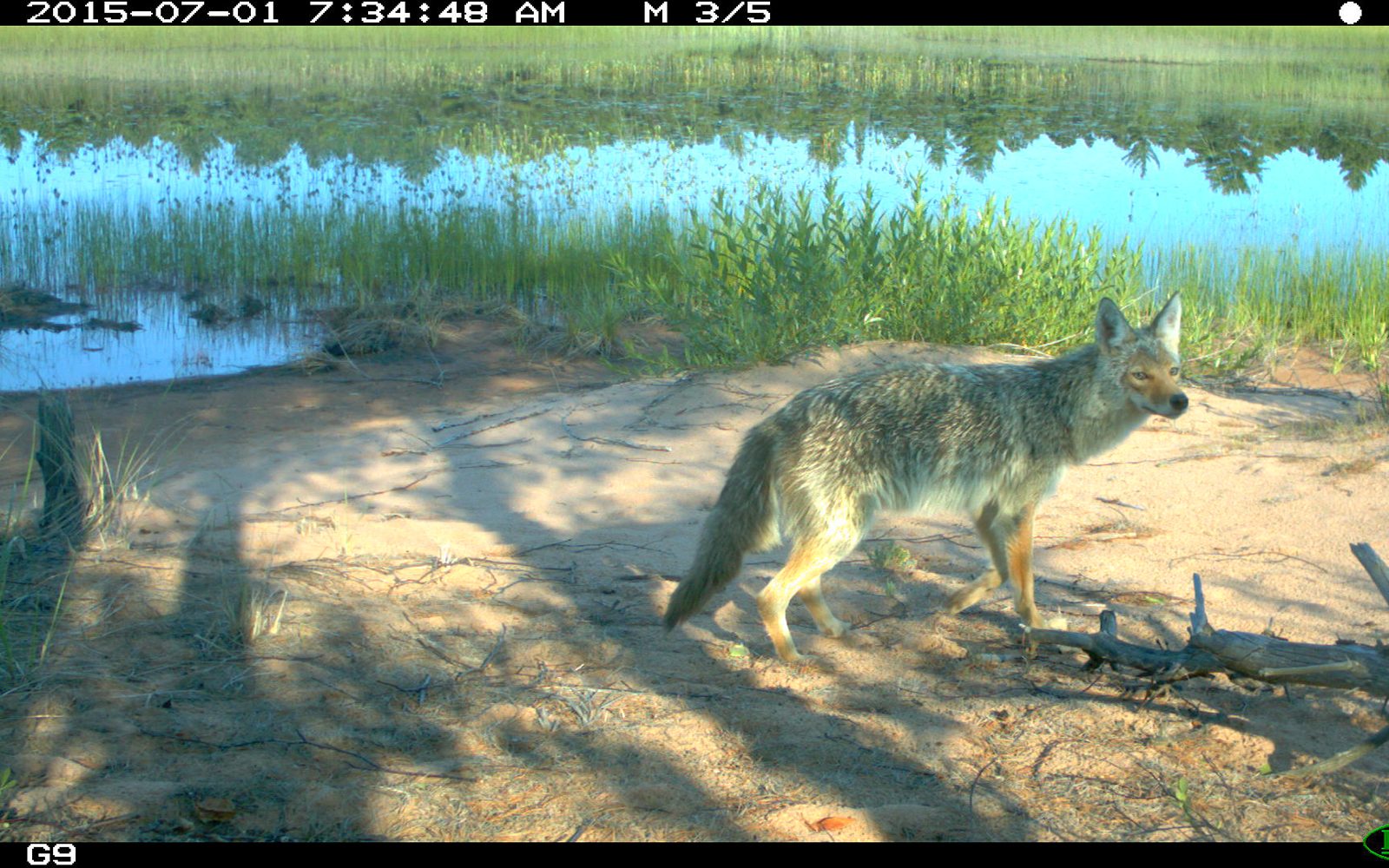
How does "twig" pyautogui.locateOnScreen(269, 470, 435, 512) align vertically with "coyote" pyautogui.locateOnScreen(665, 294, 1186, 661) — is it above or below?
below

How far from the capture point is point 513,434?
877cm

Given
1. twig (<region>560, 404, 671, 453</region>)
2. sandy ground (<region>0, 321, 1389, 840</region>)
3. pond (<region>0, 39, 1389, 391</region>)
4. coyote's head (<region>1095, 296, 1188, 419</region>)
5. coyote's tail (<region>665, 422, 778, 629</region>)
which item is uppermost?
pond (<region>0, 39, 1389, 391</region>)

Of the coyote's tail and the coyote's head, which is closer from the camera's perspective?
the coyote's tail

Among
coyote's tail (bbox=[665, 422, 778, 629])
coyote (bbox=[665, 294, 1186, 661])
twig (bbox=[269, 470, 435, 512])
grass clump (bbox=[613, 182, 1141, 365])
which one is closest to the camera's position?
coyote's tail (bbox=[665, 422, 778, 629])

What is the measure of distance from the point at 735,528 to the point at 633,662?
29.3 inches

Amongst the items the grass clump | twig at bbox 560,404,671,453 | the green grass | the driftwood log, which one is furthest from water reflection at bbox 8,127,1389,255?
the driftwood log

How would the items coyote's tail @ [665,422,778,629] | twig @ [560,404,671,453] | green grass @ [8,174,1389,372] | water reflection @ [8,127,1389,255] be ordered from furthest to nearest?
1. water reflection @ [8,127,1389,255]
2. green grass @ [8,174,1389,372]
3. twig @ [560,404,671,453]
4. coyote's tail @ [665,422,778,629]

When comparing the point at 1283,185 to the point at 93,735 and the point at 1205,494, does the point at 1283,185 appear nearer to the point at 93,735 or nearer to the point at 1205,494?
the point at 1205,494

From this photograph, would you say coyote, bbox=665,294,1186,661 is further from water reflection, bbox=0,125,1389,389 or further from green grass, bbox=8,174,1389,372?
water reflection, bbox=0,125,1389,389

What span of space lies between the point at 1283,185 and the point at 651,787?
63.3 feet

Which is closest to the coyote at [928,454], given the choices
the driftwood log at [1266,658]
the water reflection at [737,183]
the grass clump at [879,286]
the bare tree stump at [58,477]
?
the driftwood log at [1266,658]

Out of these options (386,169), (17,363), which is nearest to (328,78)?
(386,169)

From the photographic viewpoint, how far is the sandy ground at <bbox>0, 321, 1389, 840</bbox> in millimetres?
3705

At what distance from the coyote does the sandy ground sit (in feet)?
1.27
